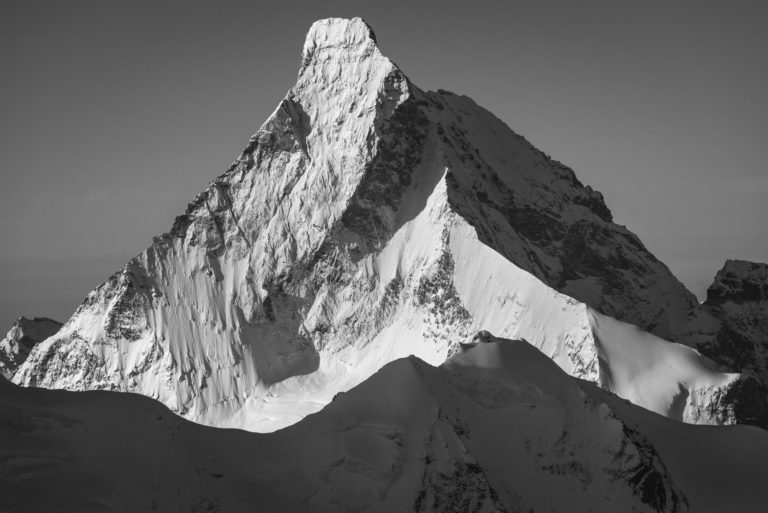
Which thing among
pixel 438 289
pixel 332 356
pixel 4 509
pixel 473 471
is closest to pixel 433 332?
pixel 438 289

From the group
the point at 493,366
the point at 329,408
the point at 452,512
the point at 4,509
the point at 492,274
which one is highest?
the point at 492,274

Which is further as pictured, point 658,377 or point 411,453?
point 658,377

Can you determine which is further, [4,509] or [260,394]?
[260,394]

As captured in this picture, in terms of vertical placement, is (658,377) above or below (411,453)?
above

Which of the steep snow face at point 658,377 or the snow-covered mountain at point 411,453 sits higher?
the steep snow face at point 658,377

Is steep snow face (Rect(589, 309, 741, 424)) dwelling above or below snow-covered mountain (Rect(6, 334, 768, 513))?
above

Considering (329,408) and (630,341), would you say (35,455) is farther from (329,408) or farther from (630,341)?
(630,341)

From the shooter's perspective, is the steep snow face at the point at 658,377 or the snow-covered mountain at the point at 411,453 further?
the steep snow face at the point at 658,377

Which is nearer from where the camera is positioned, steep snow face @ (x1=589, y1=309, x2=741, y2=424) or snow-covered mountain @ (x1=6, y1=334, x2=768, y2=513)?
snow-covered mountain @ (x1=6, y1=334, x2=768, y2=513)
